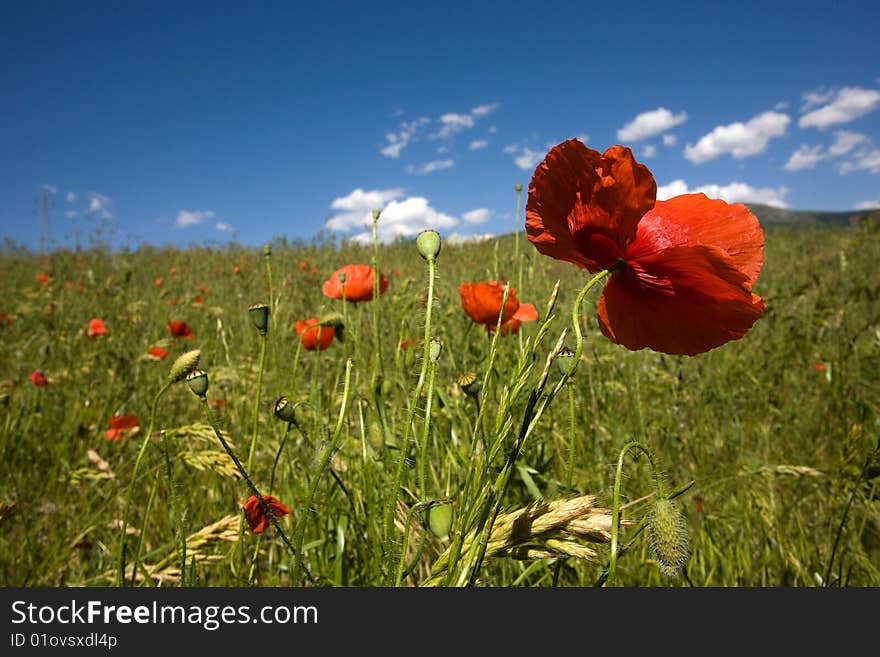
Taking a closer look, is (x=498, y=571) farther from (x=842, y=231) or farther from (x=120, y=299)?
(x=842, y=231)

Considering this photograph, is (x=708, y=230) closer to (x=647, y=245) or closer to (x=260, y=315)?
(x=647, y=245)

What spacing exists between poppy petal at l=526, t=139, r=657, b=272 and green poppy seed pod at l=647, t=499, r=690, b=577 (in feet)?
1.17

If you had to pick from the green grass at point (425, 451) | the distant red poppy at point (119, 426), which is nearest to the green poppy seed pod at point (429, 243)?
the green grass at point (425, 451)

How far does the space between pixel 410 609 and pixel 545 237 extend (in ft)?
1.73

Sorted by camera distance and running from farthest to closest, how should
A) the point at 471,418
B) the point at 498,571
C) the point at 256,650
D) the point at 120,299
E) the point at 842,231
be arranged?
the point at 842,231
the point at 120,299
the point at 471,418
the point at 498,571
the point at 256,650

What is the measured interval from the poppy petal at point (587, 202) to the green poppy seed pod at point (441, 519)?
428mm

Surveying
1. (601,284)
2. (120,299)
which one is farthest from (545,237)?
(120,299)

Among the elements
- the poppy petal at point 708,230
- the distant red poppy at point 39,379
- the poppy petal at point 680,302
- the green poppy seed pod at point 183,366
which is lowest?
the distant red poppy at point 39,379

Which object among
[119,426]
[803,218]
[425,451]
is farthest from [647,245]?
[803,218]

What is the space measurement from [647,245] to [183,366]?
0.74 metres

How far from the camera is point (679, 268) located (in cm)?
71

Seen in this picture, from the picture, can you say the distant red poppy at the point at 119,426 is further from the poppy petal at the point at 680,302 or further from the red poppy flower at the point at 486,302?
the poppy petal at the point at 680,302

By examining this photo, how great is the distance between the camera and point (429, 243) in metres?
0.75

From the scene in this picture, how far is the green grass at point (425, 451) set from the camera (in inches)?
42.1
